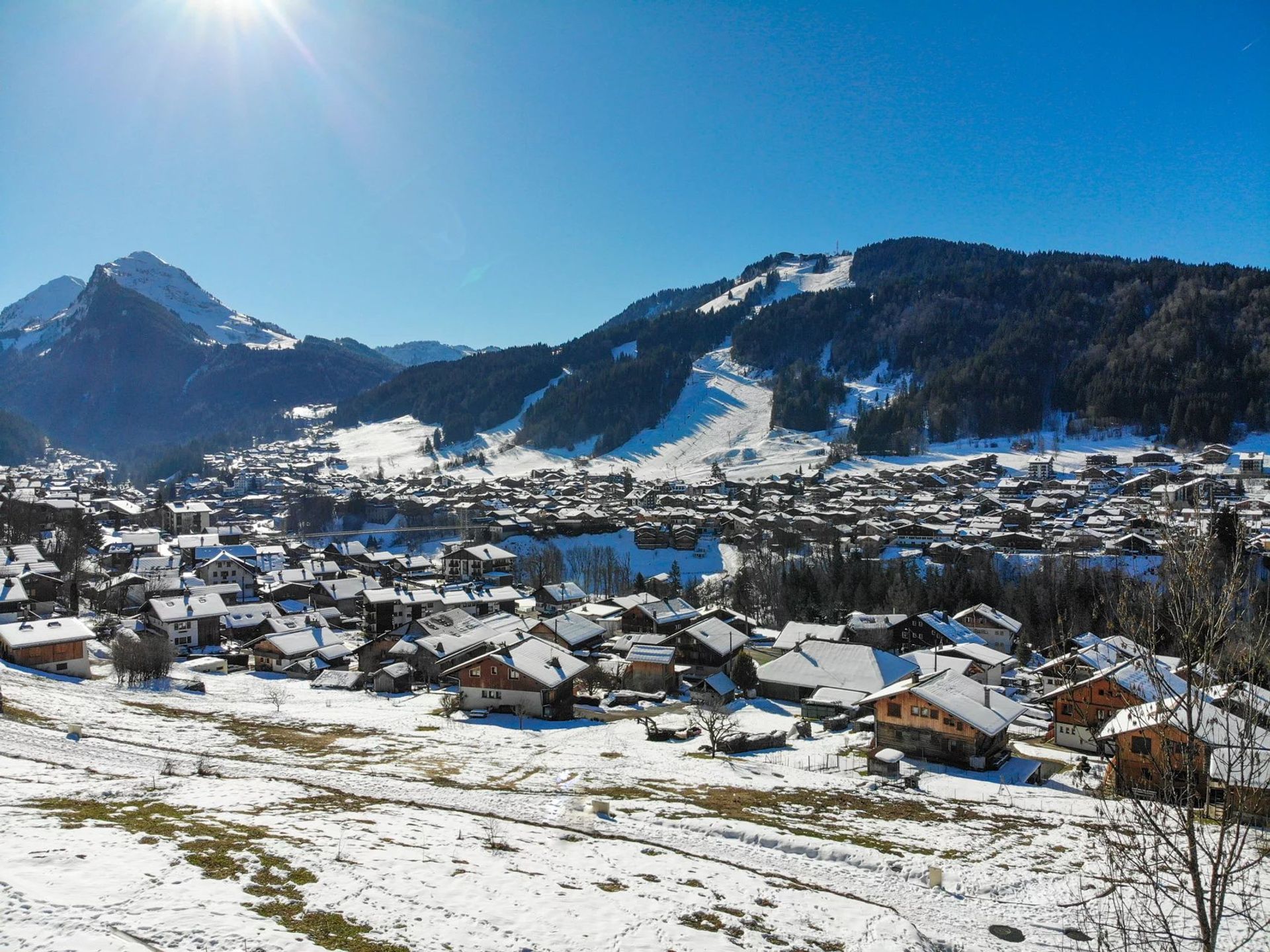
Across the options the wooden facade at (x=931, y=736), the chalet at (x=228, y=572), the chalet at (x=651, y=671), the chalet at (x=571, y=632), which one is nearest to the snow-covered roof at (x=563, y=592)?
the chalet at (x=571, y=632)

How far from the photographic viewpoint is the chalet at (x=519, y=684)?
110ft

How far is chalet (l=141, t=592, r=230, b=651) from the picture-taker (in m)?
48.8

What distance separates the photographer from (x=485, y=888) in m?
12.1

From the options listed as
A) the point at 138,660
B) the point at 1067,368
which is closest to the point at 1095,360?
the point at 1067,368

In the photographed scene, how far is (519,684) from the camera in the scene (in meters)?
33.9

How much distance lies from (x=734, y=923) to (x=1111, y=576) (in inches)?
2284

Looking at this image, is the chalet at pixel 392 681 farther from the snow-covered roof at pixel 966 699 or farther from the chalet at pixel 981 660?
the chalet at pixel 981 660

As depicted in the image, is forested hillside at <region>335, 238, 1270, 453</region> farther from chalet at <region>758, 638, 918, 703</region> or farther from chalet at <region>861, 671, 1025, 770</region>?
chalet at <region>861, 671, 1025, 770</region>

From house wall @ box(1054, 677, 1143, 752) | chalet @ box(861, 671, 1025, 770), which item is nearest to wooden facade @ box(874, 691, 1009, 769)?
chalet @ box(861, 671, 1025, 770)

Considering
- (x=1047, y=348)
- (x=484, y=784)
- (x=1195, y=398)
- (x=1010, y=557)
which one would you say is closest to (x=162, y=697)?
(x=484, y=784)

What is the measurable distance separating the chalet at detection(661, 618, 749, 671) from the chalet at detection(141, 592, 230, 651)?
3276cm

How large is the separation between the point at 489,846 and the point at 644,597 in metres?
41.4

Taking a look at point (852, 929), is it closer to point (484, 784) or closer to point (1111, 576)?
point (484, 784)

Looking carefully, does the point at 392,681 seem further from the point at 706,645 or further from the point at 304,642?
the point at 706,645
